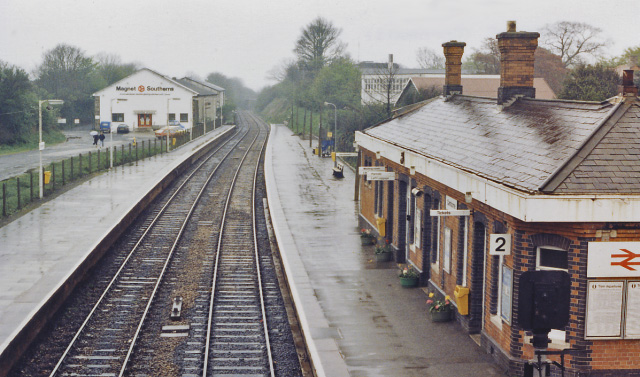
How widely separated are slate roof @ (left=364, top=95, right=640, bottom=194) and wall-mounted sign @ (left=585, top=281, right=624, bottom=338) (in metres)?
1.49

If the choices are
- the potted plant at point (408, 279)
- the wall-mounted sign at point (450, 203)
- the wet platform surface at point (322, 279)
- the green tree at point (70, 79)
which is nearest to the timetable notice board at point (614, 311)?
the wet platform surface at point (322, 279)

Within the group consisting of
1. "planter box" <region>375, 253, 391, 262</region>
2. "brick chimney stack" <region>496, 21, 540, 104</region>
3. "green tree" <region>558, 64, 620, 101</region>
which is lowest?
"planter box" <region>375, 253, 391, 262</region>

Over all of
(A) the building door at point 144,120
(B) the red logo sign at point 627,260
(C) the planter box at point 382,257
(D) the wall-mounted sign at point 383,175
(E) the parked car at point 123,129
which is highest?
(A) the building door at point 144,120

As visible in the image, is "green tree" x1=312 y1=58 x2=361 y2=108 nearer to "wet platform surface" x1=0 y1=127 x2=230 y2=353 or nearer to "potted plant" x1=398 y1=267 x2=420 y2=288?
"wet platform surface" x1=0 y1=127 x2=230 y2=353

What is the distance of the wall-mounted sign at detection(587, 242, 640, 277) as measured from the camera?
1053 cm

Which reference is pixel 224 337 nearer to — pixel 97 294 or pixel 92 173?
pixel 97 294

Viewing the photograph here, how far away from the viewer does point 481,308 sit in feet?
44.3

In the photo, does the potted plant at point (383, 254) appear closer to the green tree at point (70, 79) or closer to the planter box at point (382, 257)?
the planter box at point (382, 257)

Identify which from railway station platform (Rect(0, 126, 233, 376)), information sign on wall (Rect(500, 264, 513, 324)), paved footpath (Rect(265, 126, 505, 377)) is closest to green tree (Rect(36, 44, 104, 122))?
railway station platform (Rect(0, 126, 233, 376))

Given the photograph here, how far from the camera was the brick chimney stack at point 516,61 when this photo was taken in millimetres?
16531

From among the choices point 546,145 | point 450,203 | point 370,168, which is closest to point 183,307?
point 450,203

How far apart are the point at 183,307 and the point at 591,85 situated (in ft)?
116

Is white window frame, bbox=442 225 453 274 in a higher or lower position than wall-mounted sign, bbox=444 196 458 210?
lower

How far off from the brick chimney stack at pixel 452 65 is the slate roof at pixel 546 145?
14.3ft
